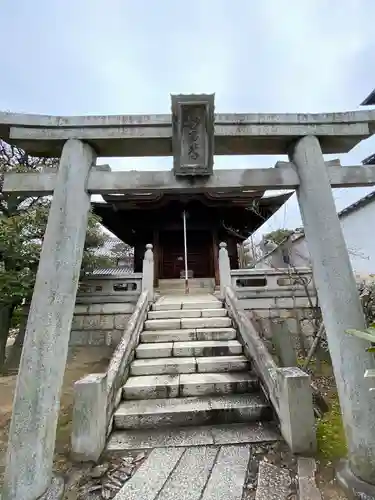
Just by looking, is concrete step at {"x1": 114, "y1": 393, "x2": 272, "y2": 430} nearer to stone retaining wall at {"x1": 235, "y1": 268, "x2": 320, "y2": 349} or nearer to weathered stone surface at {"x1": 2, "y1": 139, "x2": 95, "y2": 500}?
weathered stone surface at {"x1": 2, "y1": 139, "x2": 95, "y2": 500}

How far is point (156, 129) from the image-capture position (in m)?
3.10

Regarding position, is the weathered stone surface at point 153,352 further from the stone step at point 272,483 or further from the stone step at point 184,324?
the stone step at point 272,483

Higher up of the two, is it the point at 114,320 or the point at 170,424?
the point at 114,320

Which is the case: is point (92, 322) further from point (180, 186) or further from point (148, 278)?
point (180, 186)

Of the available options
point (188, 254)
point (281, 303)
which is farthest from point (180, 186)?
point (188, 254)

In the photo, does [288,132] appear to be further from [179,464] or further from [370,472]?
[179,464]

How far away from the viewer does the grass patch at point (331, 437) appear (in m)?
2.81

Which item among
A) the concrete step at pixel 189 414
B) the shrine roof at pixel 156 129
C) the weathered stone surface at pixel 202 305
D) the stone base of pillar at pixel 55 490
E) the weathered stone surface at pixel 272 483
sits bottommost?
the weathered stone surface at pixel 272 483

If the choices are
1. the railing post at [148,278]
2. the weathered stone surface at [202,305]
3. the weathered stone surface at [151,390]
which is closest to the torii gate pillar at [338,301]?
the weathered stone surface at [151,390]

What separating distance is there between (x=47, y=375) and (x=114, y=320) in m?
4.65

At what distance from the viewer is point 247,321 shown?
497 centimetres

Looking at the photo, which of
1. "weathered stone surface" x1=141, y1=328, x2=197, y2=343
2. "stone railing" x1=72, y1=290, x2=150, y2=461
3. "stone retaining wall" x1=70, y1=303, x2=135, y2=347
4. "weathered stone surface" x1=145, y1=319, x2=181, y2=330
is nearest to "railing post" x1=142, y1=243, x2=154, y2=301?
"stone retaining wall" x1=70, y1=303, x2=135, y2=347

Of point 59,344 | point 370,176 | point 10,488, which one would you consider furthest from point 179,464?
point 370,176

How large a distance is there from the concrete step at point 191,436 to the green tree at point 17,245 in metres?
4.07
